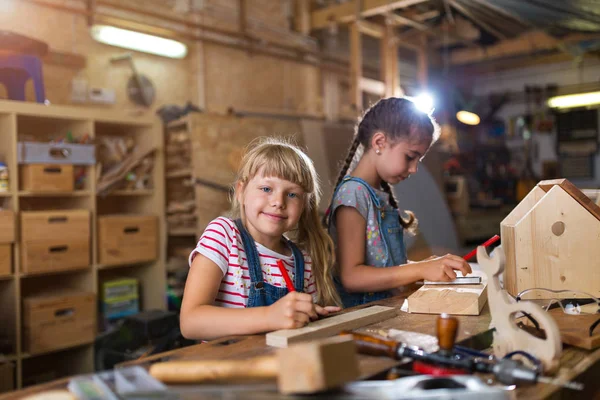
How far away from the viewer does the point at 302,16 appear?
6559mm

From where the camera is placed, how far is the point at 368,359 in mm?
986

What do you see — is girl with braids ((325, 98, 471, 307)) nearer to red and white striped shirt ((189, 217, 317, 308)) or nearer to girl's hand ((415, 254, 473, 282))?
girl's hand ((415, 254, 473, 282))

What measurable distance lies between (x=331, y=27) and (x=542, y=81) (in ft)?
14.1

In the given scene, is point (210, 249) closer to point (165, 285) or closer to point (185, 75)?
point (165, 285)

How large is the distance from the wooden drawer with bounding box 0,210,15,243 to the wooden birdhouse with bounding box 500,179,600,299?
298 centimetres

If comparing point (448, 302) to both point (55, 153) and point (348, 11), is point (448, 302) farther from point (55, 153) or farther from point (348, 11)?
point (348, 11)

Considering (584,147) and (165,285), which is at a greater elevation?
(584,147)

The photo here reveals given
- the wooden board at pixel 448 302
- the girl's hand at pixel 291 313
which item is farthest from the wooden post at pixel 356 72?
the girl's hand at pixel 291 313

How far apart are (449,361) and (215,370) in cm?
41

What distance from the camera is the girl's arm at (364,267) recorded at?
164 cm

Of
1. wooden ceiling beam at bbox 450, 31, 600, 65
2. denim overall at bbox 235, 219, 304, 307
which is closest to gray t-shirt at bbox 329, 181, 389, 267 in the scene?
denim overall at bbox 235, 219, 304, 307

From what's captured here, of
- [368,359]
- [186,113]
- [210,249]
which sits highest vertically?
[186,113]

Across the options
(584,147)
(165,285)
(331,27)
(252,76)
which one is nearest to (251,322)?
(165,285)

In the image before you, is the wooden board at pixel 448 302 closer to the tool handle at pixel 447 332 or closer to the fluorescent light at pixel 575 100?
the tool handle at pixel 447 332
